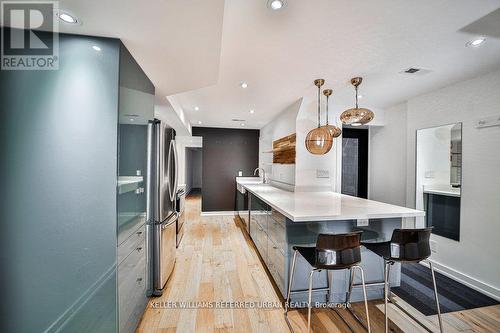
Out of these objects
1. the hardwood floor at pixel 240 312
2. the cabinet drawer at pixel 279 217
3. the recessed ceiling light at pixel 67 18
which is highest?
the recessed ceiling light at pixel 67 18

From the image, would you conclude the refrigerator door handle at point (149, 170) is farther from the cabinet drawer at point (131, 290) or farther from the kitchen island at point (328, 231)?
the kitchen island at point (328, 231)

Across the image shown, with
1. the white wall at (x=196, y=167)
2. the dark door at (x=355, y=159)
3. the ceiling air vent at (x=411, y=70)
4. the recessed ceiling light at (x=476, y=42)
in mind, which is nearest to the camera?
the recessed ceiling light at (x=476, y=42)

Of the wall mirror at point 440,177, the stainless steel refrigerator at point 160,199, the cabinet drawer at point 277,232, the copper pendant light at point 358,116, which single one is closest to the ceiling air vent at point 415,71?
the copper pendant light at point 358,116

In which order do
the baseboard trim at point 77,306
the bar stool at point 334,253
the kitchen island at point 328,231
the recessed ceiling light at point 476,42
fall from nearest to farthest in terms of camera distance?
1. the baseboard trim at point 77,306
2. the bar stool at point 334,253
3. the recessed ceiling light at point 476,42
4. the kitchen island at point 328,231

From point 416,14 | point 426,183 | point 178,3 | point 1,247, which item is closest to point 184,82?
point 178,3

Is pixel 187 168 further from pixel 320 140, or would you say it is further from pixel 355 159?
pixel 320 140

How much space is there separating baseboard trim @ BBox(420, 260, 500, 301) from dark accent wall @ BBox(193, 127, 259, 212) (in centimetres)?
436

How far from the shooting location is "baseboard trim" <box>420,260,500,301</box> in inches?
87.3

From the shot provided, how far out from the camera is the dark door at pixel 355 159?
173 inches

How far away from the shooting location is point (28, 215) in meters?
1.22

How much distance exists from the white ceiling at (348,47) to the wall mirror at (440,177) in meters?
0.73

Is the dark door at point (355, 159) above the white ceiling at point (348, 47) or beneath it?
beneath

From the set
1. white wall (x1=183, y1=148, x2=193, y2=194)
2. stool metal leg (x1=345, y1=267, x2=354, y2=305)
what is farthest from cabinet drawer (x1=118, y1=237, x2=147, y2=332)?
white wall (x1=183, y1=148, x2=193, y2=194)

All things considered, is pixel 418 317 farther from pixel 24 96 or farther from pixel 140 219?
pixel 24 96
